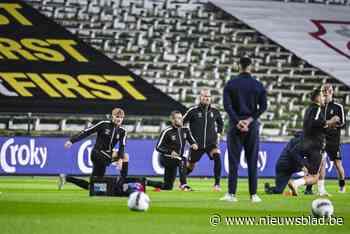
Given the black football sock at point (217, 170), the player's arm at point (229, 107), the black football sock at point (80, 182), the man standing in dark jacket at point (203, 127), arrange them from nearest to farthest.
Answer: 1. the player's arm at point (229, 107)
2. the black football sock at point (80, 182)
3. the black football sock at point (217, 170)
4. the man standing in dark jacket at point (203, 127)

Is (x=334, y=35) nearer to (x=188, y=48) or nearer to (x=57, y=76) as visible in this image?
(x=188, y=48)

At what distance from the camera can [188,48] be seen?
39.7 m

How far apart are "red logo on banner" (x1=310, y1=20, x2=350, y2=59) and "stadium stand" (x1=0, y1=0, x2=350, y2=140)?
6.68ft

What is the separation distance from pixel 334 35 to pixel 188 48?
696cm

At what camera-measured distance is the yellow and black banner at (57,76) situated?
3503 cm

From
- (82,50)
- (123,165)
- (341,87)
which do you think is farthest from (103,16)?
(123,165)

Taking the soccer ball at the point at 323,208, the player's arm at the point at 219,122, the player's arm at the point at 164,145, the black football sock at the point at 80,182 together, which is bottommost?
the black football sock at the point at 80,182

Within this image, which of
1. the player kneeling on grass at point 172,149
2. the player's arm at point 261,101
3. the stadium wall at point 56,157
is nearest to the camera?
the player's arm at point 261,101

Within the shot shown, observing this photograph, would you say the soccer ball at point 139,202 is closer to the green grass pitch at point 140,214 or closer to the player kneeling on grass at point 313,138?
the green grass pitch at point 140,214

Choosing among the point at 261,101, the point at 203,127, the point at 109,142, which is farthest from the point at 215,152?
the point at 261,101

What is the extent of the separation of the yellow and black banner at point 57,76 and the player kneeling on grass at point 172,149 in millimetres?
13103

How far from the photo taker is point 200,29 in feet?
134

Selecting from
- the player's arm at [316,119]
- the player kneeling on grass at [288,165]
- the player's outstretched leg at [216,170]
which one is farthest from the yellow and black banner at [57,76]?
the player's arm at [316,119]

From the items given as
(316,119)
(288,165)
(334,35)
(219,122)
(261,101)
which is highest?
(334,35)
